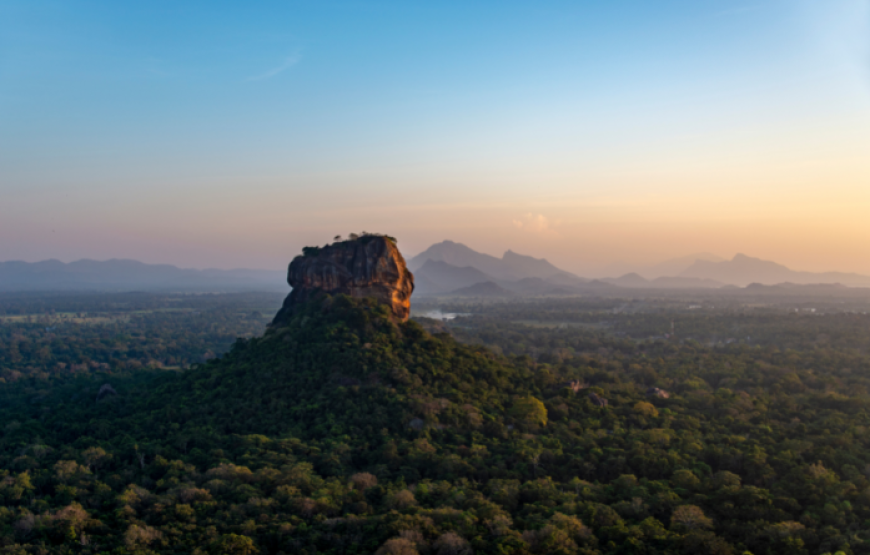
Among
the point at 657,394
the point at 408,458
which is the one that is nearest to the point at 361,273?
the point at 408,458

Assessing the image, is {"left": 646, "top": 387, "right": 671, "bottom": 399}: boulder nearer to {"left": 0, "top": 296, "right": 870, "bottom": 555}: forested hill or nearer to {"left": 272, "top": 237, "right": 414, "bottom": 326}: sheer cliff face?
{"left": 0, "top": 296, "right": 870, "bottom": 555}: forested hill

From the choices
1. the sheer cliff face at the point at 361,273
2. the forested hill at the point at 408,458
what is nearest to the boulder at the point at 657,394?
the forested hill at the point at 408,458

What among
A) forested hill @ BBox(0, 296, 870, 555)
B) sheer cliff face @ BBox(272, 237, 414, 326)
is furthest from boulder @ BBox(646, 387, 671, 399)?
sheer cliff face @ BBox(272, 237, 414, 326)

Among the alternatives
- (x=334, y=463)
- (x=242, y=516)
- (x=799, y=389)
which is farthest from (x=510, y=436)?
(x=799, y=389)

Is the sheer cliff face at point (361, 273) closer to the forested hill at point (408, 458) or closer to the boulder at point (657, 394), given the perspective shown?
the forested hill at point (408, 458)

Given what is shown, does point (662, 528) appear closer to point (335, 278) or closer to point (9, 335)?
point (335, 278)

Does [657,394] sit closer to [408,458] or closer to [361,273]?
[408,458]
